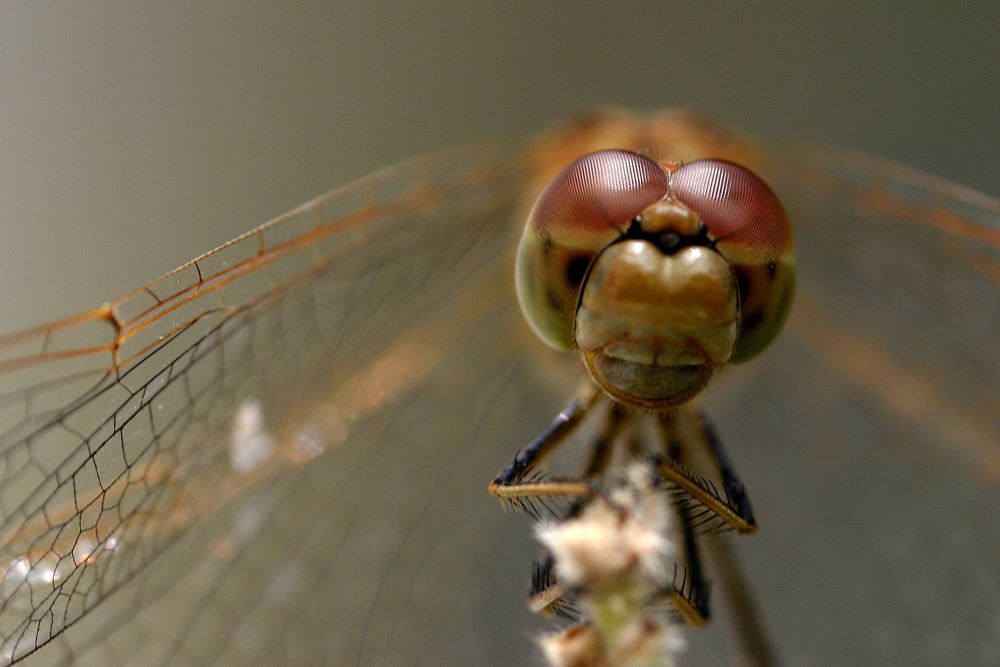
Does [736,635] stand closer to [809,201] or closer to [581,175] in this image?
[809,201]

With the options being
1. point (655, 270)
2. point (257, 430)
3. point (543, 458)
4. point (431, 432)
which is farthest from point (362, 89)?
point (655, 270)

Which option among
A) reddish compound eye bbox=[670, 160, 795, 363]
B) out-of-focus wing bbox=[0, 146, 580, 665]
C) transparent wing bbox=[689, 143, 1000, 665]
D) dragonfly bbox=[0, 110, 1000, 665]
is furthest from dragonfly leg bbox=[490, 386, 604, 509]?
transparent wing bbox=[689, 143, 1000, 665]

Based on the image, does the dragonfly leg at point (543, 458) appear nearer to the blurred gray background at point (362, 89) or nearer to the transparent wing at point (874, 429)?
the transparent wing at point (874, 429)

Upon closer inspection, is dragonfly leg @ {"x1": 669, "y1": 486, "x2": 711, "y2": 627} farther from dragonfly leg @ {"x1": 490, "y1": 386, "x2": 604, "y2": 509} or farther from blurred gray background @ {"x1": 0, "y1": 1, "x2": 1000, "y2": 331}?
blurred gray background @ {"x1": 0, "y1": 1, "x2": 1000, "y2": 331}

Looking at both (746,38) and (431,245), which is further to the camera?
(746,38)

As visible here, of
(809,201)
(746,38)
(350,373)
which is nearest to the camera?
(350,373)

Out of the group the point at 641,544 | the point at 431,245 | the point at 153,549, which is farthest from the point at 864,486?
the point at 153,549

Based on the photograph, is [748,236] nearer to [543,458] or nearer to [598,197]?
[598,197]
